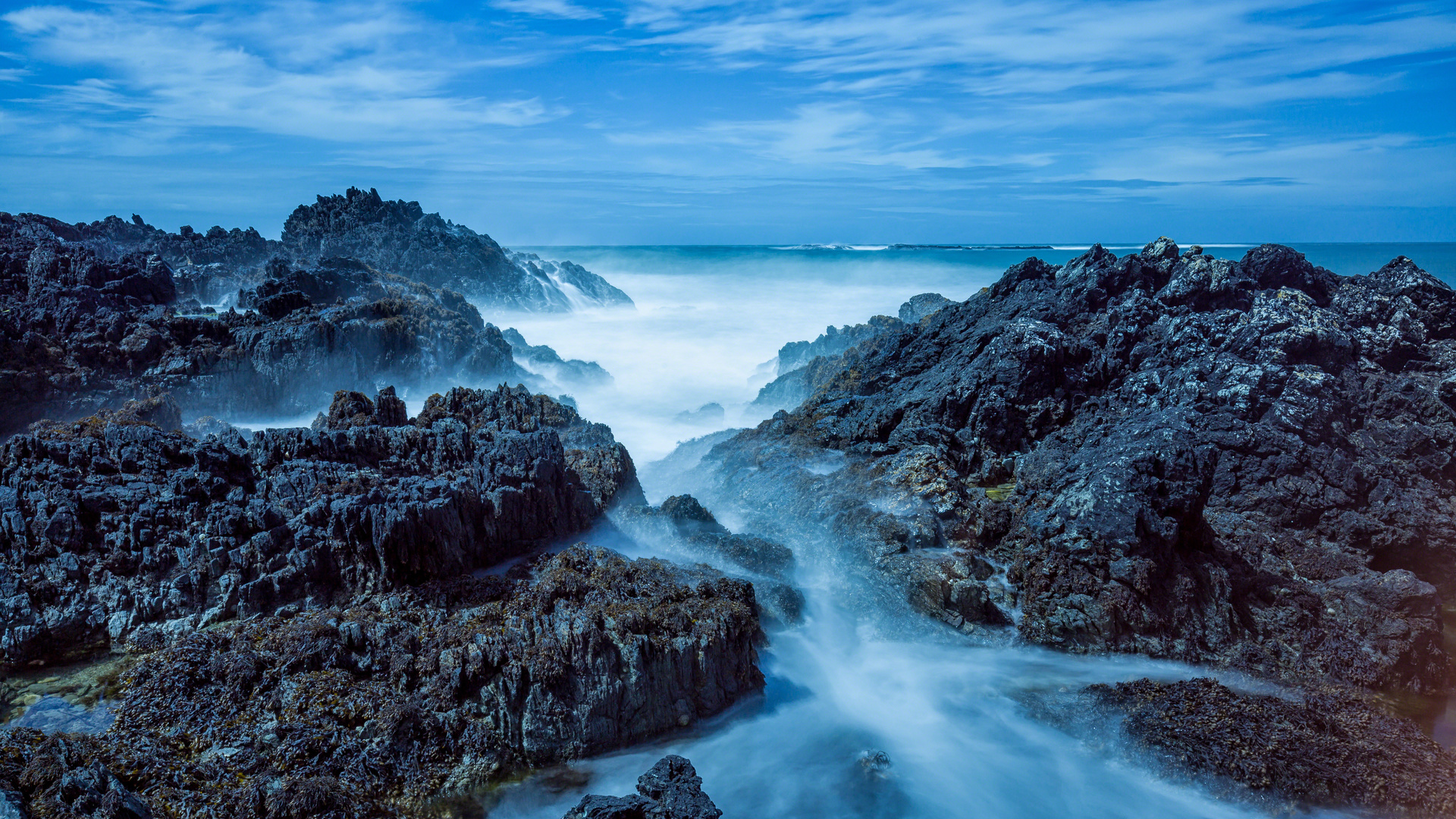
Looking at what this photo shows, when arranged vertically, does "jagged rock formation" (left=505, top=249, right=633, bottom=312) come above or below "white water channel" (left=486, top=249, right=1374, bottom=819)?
above

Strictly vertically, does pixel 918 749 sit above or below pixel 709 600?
below

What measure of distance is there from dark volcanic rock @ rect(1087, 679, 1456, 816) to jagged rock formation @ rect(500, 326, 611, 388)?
72.4 feet

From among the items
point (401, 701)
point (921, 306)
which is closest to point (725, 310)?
point (921, 306)

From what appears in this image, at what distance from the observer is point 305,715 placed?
23.1 ft

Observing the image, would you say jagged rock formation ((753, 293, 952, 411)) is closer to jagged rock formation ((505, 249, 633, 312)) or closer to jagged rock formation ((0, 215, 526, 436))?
jagged rock formation ((0, 215, 526, 436))

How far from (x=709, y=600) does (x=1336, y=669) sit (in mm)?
7682

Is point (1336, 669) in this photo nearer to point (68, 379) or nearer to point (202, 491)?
point (202, 491)

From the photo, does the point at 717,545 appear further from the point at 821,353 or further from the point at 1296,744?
the point at 821,353

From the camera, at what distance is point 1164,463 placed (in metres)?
10.6

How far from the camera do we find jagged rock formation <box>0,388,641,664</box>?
27.6ft

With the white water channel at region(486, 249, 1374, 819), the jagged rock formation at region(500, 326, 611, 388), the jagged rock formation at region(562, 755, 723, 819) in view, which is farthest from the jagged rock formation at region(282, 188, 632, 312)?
the jagged rock formation at region(562, 755, 723, 819)

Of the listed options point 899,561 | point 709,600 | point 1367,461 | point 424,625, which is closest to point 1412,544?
point 1367,461

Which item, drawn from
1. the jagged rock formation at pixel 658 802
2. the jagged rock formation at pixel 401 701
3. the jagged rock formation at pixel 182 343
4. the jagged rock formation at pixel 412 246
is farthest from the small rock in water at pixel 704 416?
the jagged rock formation at pixel 412 246

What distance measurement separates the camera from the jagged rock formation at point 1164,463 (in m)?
9.88
